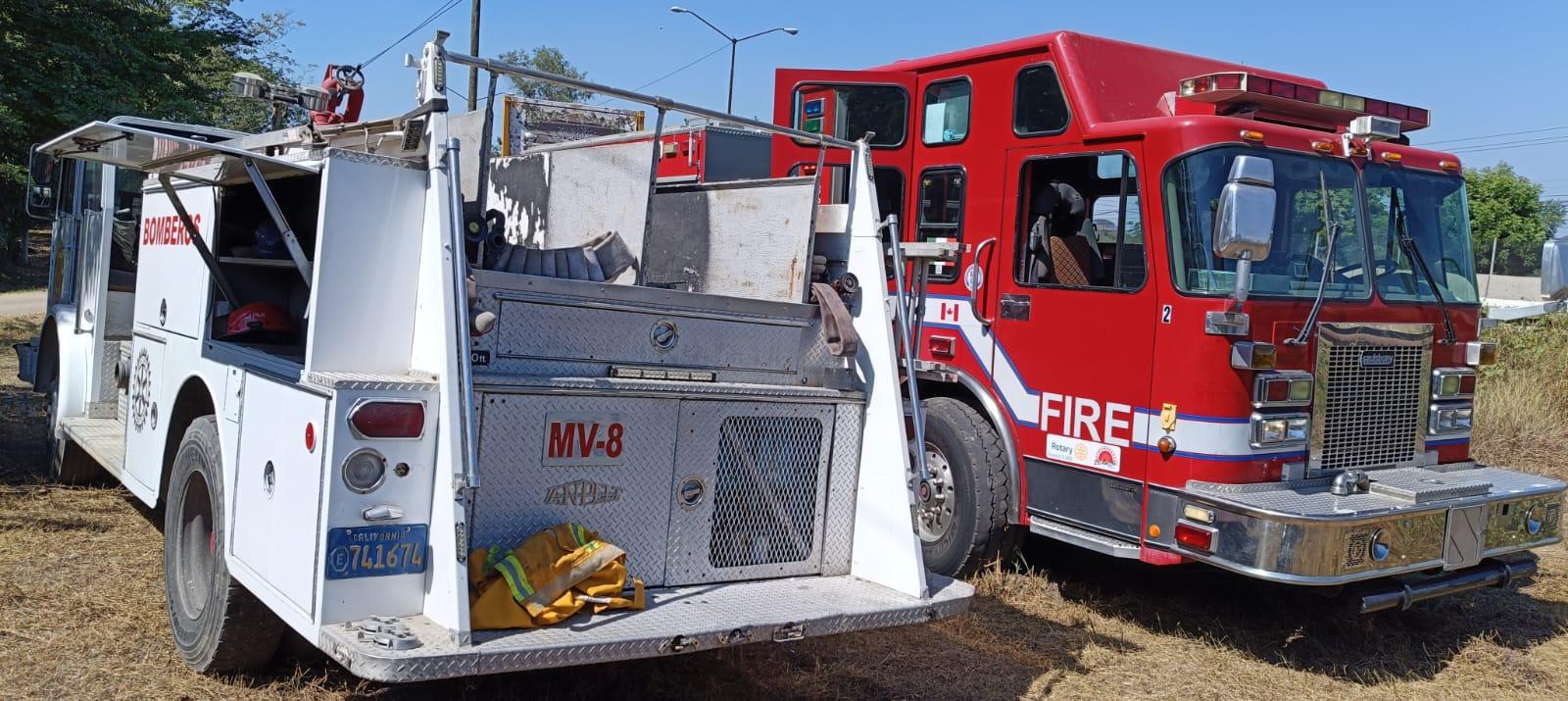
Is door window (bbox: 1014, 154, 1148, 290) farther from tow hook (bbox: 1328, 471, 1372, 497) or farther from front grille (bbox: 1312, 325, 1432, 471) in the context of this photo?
tow hook (bbox: 1328, 471, 1372, 497)

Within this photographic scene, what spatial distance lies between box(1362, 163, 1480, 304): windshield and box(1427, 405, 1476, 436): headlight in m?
0.56

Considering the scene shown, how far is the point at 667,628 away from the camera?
3.94m

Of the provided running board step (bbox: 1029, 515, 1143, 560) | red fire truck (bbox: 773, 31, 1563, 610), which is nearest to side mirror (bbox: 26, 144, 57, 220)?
red fire truck (bbox: 773, 31, 1563, 610)

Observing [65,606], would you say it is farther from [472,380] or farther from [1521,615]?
[1521,615]

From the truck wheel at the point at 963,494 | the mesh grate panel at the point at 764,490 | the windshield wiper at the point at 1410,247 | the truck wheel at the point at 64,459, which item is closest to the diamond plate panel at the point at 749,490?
the mesh grate panel at the point at 764,490

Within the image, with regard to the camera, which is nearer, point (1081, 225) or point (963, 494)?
point (1081, 225)

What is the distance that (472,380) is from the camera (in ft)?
12.9

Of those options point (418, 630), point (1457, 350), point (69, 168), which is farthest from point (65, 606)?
point (1457, 350)

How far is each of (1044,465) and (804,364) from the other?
6.10 ft

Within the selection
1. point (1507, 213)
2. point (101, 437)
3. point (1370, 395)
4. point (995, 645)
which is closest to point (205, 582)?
point (101, 437)

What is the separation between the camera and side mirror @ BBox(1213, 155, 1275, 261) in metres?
5.00

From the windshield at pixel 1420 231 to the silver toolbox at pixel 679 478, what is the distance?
3017 mm

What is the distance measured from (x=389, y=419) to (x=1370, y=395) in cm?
463

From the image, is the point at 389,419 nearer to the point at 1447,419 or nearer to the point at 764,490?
the point at 764,490
